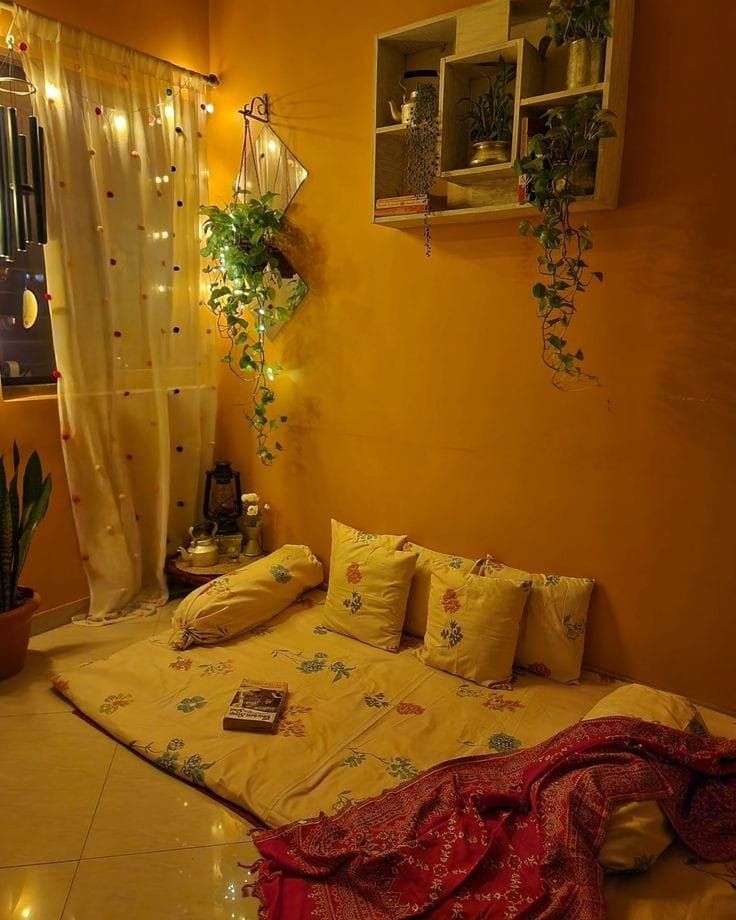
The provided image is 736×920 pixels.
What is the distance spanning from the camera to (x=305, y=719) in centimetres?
229

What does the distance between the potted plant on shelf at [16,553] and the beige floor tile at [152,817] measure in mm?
774

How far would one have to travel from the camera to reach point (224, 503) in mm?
3516

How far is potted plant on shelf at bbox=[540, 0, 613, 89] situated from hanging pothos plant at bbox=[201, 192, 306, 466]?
4.66 feet

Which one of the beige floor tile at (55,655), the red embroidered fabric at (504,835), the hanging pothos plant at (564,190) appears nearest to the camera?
the red embroidered fabric at (504,835)

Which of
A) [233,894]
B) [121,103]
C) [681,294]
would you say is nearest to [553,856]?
[233,894]

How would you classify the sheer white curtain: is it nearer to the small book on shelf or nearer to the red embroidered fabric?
the small book on shelf

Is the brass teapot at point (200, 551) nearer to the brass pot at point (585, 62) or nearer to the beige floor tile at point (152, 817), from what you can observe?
the beige floor tile at point (152, 817)

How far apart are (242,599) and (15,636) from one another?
87 centimetres

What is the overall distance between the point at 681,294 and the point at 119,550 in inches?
102

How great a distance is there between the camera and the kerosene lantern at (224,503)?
11.4 ft

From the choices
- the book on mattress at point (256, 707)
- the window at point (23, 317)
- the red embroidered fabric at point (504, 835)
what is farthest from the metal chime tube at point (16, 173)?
the red embroidered fabric at point (504, 835)

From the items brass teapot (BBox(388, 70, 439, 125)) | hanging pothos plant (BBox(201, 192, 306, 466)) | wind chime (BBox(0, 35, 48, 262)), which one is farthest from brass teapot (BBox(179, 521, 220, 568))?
brass teapot (BBox(388, 70, 439, 125))

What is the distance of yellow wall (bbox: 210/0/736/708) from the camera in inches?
85.6

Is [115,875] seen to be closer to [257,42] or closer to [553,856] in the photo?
[553,856]
